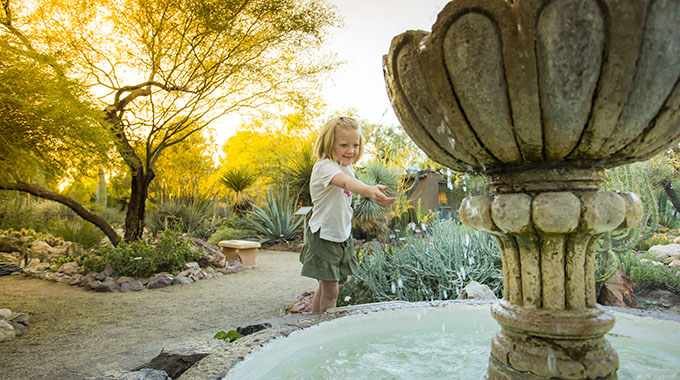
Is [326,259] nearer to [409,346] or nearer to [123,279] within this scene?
[409,346]

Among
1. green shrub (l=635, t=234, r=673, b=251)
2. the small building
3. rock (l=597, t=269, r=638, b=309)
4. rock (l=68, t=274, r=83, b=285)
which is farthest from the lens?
the small building

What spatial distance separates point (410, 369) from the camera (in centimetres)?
152

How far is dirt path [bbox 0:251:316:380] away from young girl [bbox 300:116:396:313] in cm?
40

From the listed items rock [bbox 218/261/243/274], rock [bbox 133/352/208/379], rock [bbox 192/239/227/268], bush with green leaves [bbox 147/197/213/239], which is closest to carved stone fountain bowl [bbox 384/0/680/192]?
rock [bbox 133/352/208/379]

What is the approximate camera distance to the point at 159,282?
5098mm

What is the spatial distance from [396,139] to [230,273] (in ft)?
82.4

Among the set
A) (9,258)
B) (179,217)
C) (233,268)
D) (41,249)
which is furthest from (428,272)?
(179,217)

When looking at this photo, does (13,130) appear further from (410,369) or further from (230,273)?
(410,369)

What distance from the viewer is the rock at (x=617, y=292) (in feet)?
10.5

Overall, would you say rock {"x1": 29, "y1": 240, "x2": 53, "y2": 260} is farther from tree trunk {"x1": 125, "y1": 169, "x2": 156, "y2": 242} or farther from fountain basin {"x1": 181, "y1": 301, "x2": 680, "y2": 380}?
fountain basin {"x1": 181, "y1": 301, "x2": 680, "y2": 380}

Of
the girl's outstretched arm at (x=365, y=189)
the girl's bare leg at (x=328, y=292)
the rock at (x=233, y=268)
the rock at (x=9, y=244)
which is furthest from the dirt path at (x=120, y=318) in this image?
the rock at (x=9, y=244)

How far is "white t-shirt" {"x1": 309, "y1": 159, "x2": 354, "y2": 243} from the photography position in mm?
2584

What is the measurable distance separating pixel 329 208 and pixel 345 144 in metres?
0.44

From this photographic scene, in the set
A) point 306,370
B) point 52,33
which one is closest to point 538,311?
point 306,370
